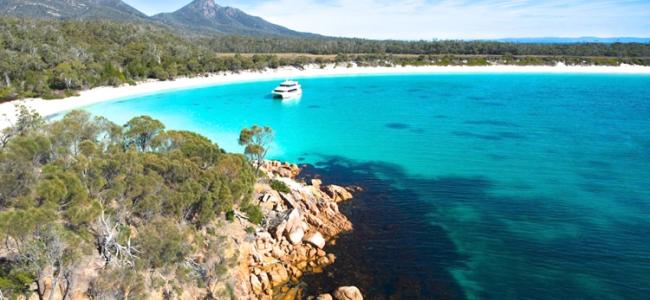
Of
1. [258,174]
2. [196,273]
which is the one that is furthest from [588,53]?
[196,273]

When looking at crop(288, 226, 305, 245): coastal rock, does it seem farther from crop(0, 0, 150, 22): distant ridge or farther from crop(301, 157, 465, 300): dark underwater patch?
crop(0, 0, 150, 22): distant ridge

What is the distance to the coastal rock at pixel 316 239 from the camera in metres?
19.5

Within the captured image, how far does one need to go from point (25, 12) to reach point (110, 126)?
180 metres

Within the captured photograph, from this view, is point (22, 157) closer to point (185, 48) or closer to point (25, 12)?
point (185, 48)

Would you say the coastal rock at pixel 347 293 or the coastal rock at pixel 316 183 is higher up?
the coastal rock at pixel 316 183

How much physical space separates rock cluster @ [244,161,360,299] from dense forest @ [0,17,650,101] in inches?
1966

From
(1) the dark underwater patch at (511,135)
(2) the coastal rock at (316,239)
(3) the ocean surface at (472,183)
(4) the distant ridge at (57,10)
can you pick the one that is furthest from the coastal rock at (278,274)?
(4) the distant ridge at (57,10)

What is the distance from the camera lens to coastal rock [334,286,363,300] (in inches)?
603

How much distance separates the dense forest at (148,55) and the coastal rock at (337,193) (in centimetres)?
4965

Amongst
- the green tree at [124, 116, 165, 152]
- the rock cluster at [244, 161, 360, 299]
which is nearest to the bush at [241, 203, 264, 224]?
the rock cluster at [244, 161, 360, 299]

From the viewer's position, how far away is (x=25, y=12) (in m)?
157

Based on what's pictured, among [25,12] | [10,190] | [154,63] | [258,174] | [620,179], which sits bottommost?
[620,179]

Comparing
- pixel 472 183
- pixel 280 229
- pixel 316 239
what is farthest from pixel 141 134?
pixel 472 183

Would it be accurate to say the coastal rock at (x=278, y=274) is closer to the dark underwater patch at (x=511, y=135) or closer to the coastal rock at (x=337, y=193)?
the coastal rock at (x=337, y=193)
